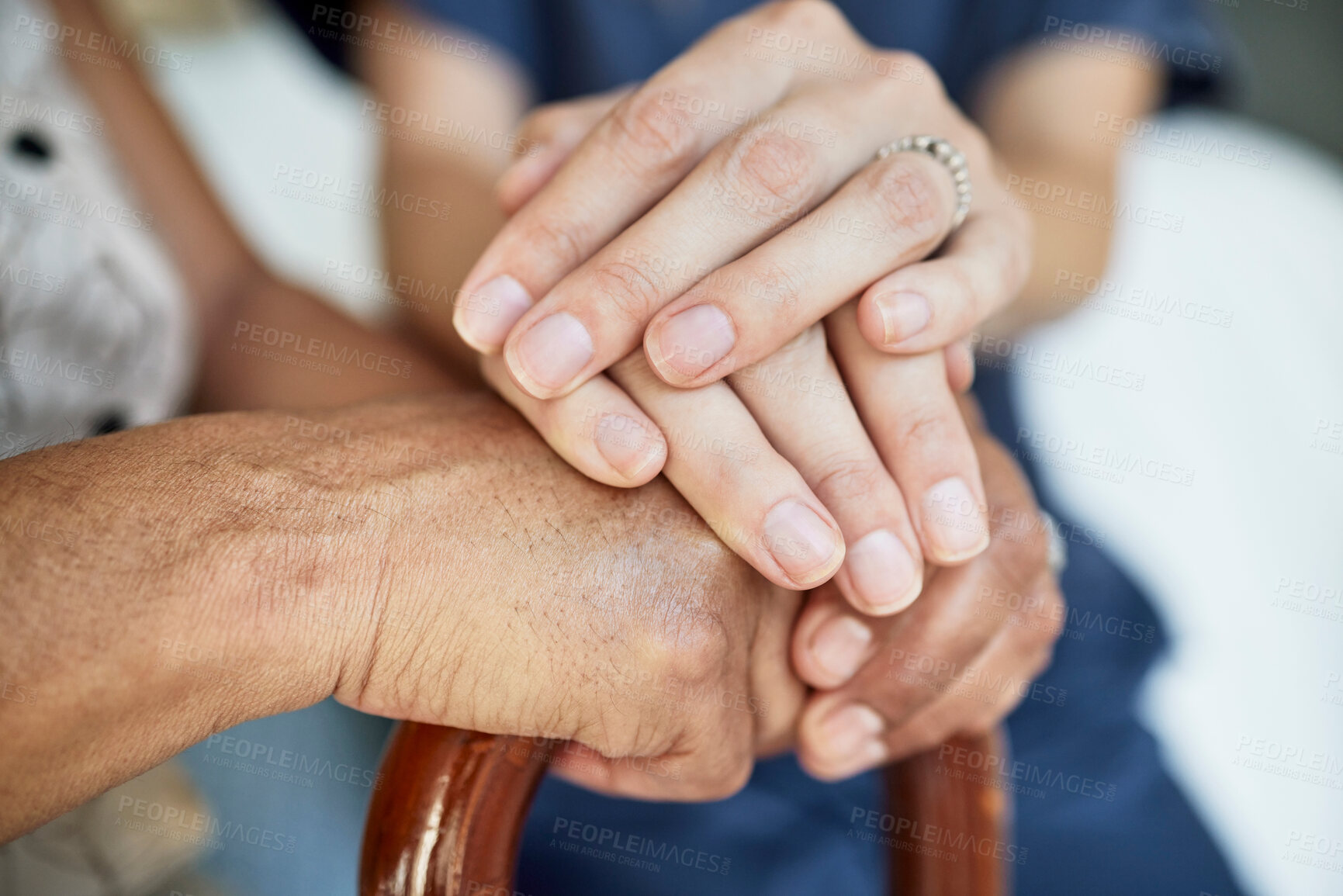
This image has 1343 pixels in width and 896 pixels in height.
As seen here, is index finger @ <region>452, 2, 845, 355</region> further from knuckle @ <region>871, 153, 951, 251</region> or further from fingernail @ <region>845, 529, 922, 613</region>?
fingernail @ <region>845, 529, 922, 613</region>

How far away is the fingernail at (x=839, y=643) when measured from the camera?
0.74 meters

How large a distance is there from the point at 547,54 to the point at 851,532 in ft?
4.43

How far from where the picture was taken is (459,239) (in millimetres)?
1424

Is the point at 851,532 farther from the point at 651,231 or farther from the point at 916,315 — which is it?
the point at 651,231

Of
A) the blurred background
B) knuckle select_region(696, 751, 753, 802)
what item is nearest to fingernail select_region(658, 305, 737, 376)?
knuckle select_region(696, 751, 753, 802)

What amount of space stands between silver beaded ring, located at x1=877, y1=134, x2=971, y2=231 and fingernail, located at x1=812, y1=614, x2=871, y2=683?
0.43 meters

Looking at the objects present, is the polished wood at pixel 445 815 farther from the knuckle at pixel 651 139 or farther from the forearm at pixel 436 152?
the forearm at pixel 436 152

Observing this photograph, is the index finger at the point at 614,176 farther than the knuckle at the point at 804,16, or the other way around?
the knuckle at the point at 804,16

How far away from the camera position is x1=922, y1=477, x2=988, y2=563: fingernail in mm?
728

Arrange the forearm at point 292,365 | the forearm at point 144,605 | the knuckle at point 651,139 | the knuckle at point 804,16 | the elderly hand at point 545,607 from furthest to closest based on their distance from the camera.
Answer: the forearm at point 292,365
the knuckle at point 804,16
the knuckle at point 651,139
the elderly hand at point 545,607
the forearm at point 144,605

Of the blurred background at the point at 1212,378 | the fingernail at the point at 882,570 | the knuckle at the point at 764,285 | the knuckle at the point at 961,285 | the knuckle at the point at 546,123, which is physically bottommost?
the blurred background at the point at 1212,378

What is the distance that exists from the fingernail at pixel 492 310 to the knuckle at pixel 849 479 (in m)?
0.32

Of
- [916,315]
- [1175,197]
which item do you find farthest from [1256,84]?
[916,315]

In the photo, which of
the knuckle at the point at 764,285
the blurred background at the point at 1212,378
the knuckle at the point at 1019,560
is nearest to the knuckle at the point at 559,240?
the knuckle at the point at 764,285
